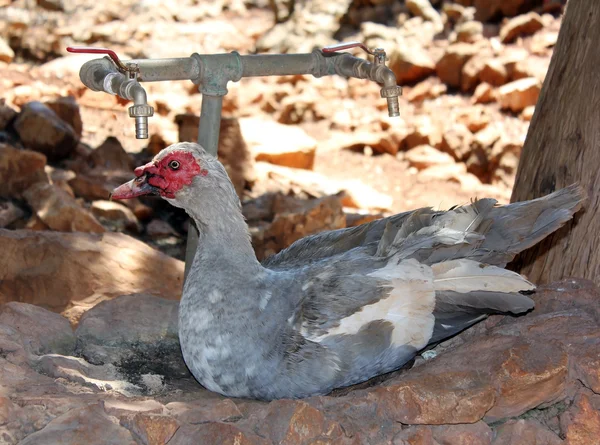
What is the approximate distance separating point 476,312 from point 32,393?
1.33 meters

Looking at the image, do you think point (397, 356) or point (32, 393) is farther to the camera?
point (397, 356)

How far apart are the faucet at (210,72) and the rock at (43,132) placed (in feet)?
13.3

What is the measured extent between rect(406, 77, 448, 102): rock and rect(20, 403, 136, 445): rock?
8216 mm

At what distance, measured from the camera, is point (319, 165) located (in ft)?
28.8

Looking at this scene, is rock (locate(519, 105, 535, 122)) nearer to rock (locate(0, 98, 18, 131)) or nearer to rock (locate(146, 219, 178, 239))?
rock (locate(146, 219, 178, 239))

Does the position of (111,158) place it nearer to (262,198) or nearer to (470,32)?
(262,198)

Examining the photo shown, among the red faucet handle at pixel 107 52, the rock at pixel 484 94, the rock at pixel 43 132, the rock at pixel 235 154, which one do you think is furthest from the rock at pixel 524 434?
the rock at pixel 484 94

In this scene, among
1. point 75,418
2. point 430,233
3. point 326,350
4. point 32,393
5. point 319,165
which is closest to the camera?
point 75,418

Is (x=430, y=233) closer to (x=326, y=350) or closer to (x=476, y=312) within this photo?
(x=476, y=312)

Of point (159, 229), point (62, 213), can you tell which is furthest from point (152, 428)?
point (159, 229)

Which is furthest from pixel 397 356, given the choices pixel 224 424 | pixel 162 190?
pixel 162 190

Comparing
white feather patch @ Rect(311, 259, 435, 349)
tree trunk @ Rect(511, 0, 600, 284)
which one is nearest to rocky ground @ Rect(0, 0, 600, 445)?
white feather patch @ Rect(311, 259, 435, 349)

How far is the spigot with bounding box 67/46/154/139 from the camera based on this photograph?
2270mm

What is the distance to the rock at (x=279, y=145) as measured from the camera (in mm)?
7879
